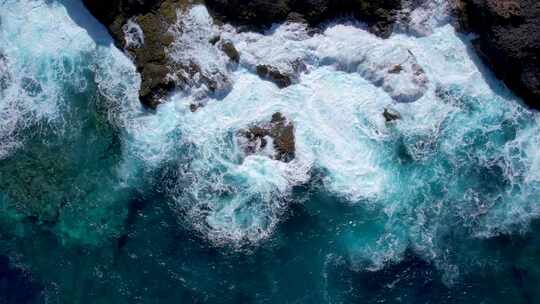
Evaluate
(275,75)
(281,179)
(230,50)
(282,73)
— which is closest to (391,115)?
(282,73)

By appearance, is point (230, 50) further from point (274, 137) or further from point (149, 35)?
point (274, 137)

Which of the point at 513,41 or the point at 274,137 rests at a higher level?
the point at 513,41

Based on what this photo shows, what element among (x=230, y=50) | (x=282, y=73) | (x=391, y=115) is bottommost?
(x=391, y=115)

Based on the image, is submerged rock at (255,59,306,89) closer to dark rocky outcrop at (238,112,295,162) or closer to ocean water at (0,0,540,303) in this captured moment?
ocean water at (0,0,540,303)

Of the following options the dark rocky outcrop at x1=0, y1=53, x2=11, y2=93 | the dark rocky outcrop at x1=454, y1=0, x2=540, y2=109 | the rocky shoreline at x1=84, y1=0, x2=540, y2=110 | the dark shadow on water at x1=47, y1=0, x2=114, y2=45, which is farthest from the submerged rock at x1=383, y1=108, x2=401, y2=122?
the dark rocky outcrop at x1=0, y1=53, x2=11, y2=93

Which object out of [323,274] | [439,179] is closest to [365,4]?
[439,179]

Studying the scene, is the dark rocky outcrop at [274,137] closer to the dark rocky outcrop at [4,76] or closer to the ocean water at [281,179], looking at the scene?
the ocean water at [281,179]
